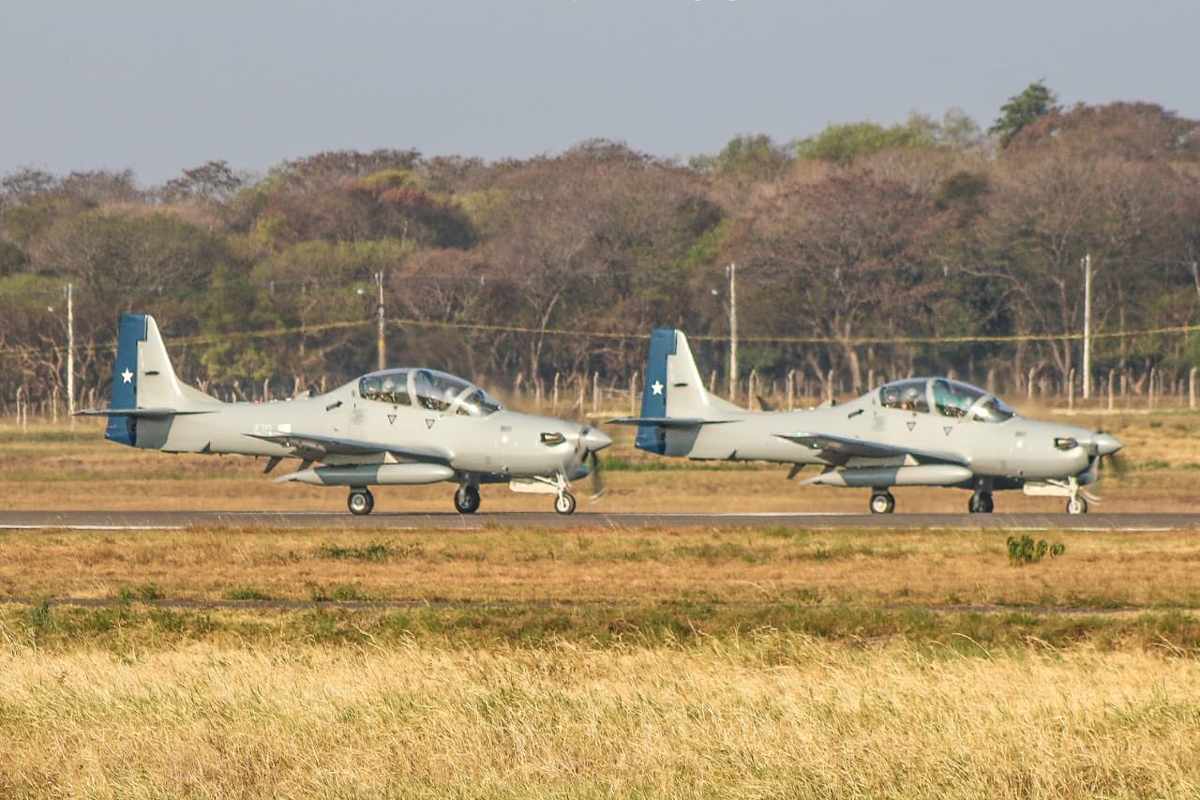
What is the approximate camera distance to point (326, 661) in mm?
18047

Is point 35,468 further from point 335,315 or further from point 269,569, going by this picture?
point 335,315

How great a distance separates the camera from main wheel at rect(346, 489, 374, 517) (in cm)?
3703

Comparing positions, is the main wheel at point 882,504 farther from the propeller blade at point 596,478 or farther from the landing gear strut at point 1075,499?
the propeller blade at point 596,478

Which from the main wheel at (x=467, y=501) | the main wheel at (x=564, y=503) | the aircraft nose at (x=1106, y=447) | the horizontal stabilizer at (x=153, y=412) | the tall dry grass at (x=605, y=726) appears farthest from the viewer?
the horizontal stabilizer at (x=153, y=412)

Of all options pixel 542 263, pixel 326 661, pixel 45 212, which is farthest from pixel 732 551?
pixel 45 212

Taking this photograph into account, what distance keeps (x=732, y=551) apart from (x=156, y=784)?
51.1 ft

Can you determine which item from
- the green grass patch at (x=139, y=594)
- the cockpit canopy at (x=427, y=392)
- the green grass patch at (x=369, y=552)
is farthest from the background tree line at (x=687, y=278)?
the green grass patch at (x=139, y=594)

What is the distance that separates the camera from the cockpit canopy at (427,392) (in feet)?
118

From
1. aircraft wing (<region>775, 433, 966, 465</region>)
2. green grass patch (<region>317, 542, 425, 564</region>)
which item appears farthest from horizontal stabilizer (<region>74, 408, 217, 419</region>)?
aircraft wing (<region>775, 433, 966, 465</region>)

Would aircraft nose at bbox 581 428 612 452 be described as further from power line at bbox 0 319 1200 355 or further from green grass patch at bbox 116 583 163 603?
power line at bbox 0 319 1200 355

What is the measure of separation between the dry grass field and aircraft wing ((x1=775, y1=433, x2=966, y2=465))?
522 centimetres

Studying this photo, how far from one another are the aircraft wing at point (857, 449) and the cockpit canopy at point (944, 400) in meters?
0.77

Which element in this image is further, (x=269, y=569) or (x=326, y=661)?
(x=269, y=569)

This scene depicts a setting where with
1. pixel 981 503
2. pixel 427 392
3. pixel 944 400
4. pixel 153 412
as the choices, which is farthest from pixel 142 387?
pixel 981 503
